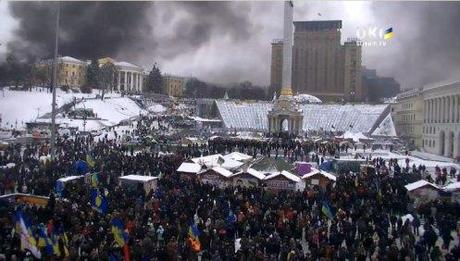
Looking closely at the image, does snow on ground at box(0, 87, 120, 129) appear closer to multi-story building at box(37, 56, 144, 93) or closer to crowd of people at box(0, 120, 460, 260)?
multi-story building at box(37, 56, 144, 93)

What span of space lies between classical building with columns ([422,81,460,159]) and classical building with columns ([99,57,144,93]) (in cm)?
6352

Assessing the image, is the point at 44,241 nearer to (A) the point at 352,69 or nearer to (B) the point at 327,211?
(B) the point at 327,211

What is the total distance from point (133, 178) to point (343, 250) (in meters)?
9.37

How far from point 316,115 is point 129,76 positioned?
1993 inches

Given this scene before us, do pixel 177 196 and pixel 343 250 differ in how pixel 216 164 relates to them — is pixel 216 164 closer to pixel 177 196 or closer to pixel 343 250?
pixel 177 196

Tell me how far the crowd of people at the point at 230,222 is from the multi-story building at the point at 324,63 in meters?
88.9

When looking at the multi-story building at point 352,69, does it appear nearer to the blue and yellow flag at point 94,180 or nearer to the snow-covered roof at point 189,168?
the snow-covered roof at point 189,168

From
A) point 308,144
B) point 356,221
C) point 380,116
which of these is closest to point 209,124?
point 380,116

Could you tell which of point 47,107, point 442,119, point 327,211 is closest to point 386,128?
point 442,119

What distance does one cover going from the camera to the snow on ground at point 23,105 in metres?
55.1

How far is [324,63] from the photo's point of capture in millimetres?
110875

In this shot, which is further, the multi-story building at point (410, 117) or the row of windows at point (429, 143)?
the multi-story building at point (410, 117)

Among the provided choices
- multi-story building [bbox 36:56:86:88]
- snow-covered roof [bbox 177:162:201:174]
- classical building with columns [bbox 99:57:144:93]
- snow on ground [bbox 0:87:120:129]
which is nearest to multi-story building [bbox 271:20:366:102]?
classical building with columns [bbox 99:57:144:93]

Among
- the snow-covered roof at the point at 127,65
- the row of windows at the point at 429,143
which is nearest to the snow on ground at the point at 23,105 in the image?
the snow-covered roof at the point at 127,65
